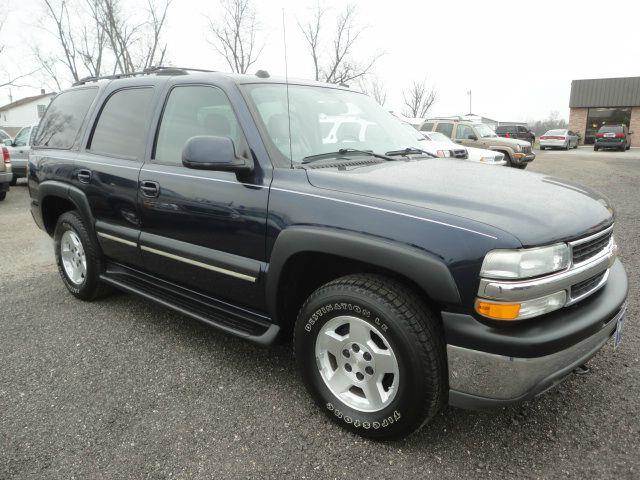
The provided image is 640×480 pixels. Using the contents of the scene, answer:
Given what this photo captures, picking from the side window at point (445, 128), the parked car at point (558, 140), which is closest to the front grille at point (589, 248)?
the side window at point (445, 128)

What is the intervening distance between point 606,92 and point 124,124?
41712 mm

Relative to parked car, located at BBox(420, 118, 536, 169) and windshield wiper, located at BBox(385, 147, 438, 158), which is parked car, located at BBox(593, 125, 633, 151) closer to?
parked car, located at BBox(420, 118, 536, 169)

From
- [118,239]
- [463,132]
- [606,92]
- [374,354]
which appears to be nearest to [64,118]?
[118,239]

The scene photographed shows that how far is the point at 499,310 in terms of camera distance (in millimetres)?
1843

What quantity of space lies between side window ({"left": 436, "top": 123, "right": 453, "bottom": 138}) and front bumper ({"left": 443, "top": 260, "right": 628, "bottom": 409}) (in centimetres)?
1444

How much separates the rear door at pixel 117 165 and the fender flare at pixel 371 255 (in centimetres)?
133

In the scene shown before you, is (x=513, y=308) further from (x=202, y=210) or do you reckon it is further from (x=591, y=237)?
(x=202, y=210)

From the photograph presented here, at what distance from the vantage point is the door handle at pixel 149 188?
3.00m

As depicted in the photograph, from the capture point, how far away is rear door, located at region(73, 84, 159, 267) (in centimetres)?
324

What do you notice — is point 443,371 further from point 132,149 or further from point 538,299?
point 132,149

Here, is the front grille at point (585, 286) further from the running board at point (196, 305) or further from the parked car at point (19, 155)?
the parked car at point (19, 155)

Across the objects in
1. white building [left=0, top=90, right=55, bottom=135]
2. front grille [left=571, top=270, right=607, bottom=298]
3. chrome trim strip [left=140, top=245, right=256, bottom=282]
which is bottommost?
chrome trim strip [left=140, top=245, right=256, bottom=282]

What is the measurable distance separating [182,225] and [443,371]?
1.75m

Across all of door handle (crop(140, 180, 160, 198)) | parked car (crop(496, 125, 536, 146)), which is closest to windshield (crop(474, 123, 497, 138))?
door handle (crop(140, 180, 160, 198))
